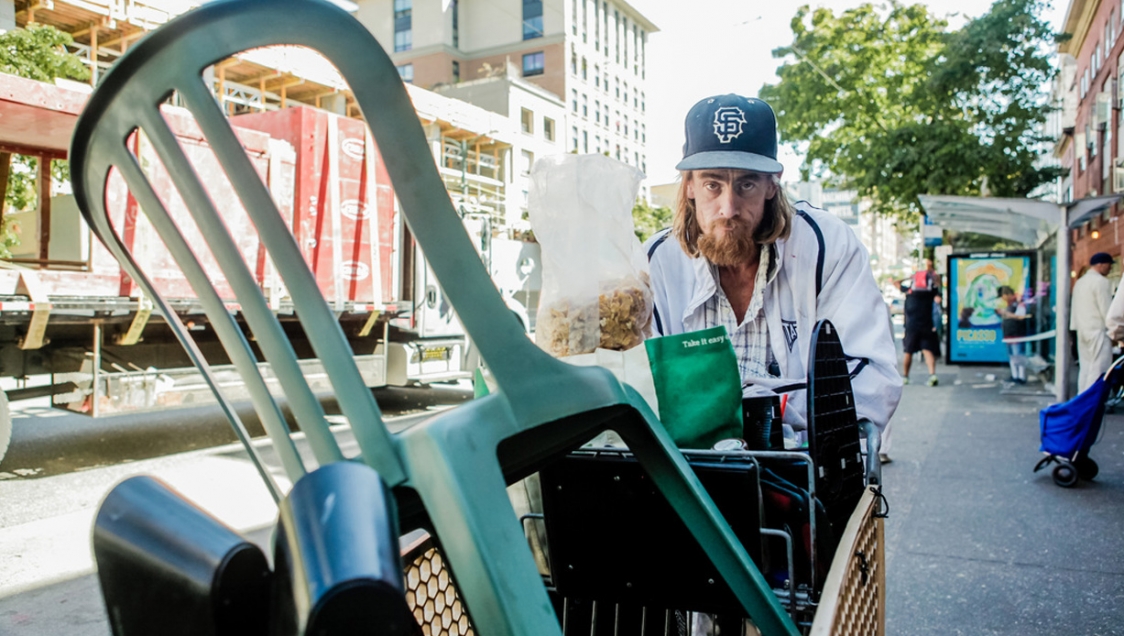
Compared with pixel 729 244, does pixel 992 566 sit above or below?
below

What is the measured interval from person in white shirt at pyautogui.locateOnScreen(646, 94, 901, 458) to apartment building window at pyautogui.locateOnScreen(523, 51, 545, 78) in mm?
58800

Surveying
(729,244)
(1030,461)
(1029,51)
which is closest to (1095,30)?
(1029,51)

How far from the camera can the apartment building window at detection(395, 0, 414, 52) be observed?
2288 inches

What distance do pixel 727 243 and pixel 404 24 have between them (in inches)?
2379

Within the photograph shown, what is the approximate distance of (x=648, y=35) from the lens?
251 feet

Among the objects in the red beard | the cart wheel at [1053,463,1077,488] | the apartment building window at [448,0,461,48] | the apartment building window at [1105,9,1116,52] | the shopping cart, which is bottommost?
the cart wheel at [1053,463,1077,488]

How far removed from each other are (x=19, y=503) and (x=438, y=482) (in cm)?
656

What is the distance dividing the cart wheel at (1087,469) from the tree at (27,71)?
949 centimetres

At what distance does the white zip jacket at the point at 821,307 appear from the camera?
212cm

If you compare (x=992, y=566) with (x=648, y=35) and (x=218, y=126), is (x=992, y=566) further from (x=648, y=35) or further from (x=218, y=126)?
(x=648, y=35)

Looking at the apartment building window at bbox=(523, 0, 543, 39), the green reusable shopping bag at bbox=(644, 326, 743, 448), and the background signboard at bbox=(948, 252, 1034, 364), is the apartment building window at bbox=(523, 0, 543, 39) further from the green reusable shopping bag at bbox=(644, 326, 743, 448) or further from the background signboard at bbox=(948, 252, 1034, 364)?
the green reusable shopping bag at bbox=(644, 326, 743, 448)

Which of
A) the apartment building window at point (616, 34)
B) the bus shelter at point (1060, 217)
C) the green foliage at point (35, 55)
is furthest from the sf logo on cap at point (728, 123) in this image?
the apartment building window at point (616, 34)

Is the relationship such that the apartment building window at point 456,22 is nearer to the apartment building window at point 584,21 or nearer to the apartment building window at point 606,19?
the apartment building window at point 584,21

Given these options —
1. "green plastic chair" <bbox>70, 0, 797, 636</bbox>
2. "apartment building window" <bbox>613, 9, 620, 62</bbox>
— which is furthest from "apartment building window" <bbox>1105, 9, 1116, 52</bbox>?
"apartment building window" <bbox>613, 9, 620, 62</bbox>
